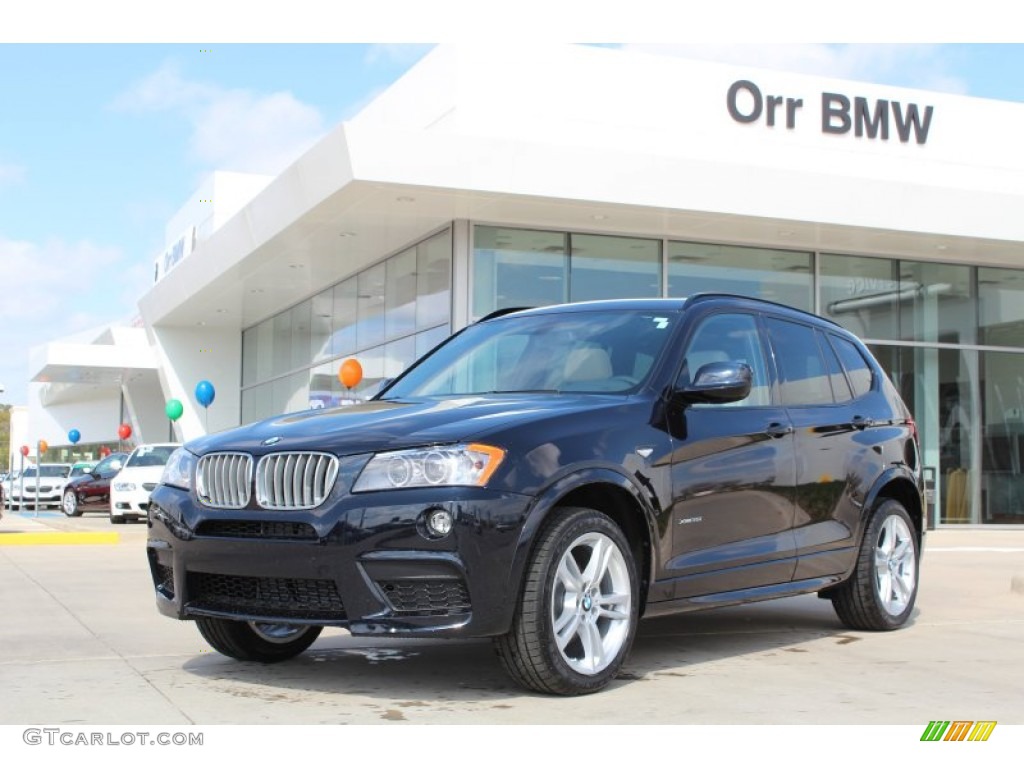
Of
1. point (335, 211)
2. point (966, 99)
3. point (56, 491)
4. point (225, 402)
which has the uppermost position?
point (966, 99)

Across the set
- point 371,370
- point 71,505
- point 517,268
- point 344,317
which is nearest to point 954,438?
point 517,268

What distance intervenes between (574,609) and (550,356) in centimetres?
152

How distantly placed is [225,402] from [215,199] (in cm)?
674

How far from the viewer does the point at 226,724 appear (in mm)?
4426

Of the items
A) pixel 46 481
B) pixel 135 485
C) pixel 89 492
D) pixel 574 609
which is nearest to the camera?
pixel 574 609

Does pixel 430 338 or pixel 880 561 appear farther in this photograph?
pixel 430 338

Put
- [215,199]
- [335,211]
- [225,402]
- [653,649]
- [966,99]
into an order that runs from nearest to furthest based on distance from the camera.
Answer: [653,649] < [335,211] < [966,99] < [225,402] < [215,199]

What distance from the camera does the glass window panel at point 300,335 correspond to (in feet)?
89.5

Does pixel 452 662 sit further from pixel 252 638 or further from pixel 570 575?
pixel 570 575

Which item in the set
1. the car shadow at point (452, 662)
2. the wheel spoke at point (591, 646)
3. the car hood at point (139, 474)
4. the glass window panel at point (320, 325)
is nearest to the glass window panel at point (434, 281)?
the glass window panel at point (320, 325)

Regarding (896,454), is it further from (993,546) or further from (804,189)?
(804,189)

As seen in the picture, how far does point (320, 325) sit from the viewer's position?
26156 mm

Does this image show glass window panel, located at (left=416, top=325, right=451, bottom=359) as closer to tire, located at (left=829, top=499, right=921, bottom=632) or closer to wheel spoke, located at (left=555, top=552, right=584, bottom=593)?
tire, located at (left=829, top=499, right=921, bottom=632)
